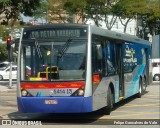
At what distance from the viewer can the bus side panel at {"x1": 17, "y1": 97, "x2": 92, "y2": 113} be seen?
12.9 meters

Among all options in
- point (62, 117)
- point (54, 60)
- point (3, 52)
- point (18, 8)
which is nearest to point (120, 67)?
point (62, 117)

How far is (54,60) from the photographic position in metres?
13.3

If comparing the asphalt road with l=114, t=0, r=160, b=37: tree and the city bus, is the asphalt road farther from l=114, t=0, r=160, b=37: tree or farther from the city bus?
l=114, t=0, r=160, b=37: tree

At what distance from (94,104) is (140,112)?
2965mm

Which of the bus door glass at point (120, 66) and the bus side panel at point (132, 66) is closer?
the bus door glass at point (120, 66)

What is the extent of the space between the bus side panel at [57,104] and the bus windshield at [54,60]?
560 millimetres

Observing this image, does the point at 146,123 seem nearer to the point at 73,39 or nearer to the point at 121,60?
the point at 73,39

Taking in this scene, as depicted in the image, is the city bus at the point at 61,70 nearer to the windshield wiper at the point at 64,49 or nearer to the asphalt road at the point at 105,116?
the windshield wiper at the point at 64,49

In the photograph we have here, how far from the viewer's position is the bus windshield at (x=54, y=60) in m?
13.1

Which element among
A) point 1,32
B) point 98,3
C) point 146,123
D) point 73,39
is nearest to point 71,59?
point 73,39

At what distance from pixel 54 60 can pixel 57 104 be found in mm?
1234

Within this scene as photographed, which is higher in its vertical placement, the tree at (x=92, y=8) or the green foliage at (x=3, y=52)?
the tree at (x=92, y=8)

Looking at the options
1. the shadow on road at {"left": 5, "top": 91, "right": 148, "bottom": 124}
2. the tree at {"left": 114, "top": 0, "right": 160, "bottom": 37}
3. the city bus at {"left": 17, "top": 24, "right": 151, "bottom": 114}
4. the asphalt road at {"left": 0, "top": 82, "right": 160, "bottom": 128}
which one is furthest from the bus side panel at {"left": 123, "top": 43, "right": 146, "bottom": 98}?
the tree at {"left": 114, "top": 0, "right": 160, "bottom": 37}

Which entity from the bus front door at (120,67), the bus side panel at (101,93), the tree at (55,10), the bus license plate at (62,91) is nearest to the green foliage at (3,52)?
the tree at (55,10)
